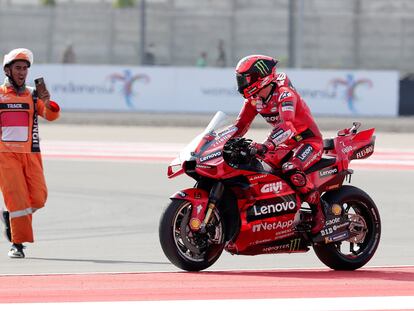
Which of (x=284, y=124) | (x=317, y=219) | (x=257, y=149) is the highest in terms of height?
(x=284, y=124)

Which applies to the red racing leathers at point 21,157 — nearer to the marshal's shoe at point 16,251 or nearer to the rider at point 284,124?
the marshal's shoe at point 16,251

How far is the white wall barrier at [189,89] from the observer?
92.0 ft

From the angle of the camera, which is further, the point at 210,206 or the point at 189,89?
the point at 189,89

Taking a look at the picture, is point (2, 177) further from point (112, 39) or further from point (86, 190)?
point (112, 39)

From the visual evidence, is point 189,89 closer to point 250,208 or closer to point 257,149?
point 250,208

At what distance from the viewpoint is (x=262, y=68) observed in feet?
28.9

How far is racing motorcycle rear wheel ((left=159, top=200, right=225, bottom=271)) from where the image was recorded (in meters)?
8.43

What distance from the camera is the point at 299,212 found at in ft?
29.3

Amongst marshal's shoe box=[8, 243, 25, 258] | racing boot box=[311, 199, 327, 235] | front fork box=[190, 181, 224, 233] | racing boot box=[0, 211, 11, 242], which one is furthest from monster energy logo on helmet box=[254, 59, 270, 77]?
racing boot box=[0, 211, 11, 242]

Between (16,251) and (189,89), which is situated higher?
(16,251)

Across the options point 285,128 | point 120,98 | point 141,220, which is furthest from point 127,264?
point 120,98

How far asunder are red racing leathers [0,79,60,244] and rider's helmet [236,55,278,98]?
192 cm

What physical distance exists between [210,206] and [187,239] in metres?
0.29

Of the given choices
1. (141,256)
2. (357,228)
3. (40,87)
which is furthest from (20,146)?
(357,228)
